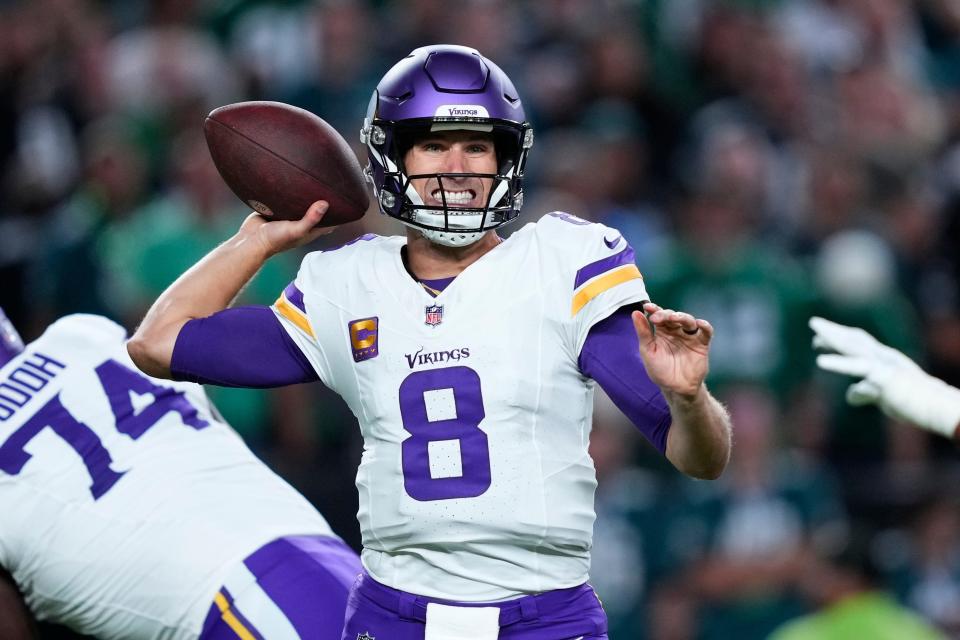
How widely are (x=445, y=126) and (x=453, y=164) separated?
0.09m

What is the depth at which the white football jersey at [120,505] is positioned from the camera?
3836mm

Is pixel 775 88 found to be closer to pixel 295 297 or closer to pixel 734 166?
pixel 734 166

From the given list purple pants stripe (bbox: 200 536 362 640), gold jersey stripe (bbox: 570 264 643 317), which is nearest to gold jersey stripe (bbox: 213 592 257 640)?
purple pants stripe (bbox: 200 536 362 640)

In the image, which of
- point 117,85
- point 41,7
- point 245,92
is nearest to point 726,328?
point 245,92

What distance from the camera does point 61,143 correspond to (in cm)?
762

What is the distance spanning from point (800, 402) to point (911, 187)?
1.49 m

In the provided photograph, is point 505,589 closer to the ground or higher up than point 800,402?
higher up

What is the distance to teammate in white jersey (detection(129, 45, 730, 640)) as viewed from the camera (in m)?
3.18

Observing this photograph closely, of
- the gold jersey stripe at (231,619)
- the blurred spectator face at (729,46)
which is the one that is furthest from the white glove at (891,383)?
the blurred spectator face at (729,46)

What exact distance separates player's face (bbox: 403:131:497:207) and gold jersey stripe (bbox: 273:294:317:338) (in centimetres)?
37

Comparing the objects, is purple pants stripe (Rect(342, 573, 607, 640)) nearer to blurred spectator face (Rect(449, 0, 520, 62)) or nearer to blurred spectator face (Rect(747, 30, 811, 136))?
blurred spectator face (Rect(449, 0, 520, 62))

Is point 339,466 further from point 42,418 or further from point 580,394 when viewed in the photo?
point 580,394

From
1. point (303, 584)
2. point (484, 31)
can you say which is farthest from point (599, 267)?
point (484, 31)

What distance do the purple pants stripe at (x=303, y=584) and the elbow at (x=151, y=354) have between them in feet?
1.81
